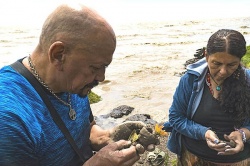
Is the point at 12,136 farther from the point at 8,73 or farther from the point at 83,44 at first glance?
the point at 83,44

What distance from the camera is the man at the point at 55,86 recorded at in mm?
1769

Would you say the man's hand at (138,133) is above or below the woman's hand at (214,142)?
above

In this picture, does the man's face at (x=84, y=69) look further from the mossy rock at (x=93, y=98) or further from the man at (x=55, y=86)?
the mossy rock at (x=93, y=98)

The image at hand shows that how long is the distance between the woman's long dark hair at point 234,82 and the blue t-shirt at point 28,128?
5.52ft

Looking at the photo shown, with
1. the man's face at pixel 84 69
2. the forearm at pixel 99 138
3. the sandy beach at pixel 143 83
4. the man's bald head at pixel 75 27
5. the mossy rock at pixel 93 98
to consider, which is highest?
the man's bald head at pixel 75 27

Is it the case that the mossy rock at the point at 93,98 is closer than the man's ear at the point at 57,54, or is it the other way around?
the man's ear at the point at 57,54

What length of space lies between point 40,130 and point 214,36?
81.9 inches

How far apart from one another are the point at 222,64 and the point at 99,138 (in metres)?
1.44

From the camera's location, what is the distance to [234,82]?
10.7ft

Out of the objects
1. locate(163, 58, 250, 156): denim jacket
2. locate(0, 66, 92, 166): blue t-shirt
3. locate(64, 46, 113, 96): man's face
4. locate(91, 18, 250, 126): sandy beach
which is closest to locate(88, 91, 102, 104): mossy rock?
locate(91, 18, 250, 126): sandy beach

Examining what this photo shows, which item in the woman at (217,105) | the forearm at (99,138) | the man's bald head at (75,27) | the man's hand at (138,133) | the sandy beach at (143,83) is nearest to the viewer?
the man's bald head at (75,27)

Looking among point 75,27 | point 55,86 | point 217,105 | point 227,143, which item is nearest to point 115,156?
point 55,86

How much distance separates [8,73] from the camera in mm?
1908

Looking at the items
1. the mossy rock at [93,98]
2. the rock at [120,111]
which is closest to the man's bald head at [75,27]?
the rock at [120,111]
